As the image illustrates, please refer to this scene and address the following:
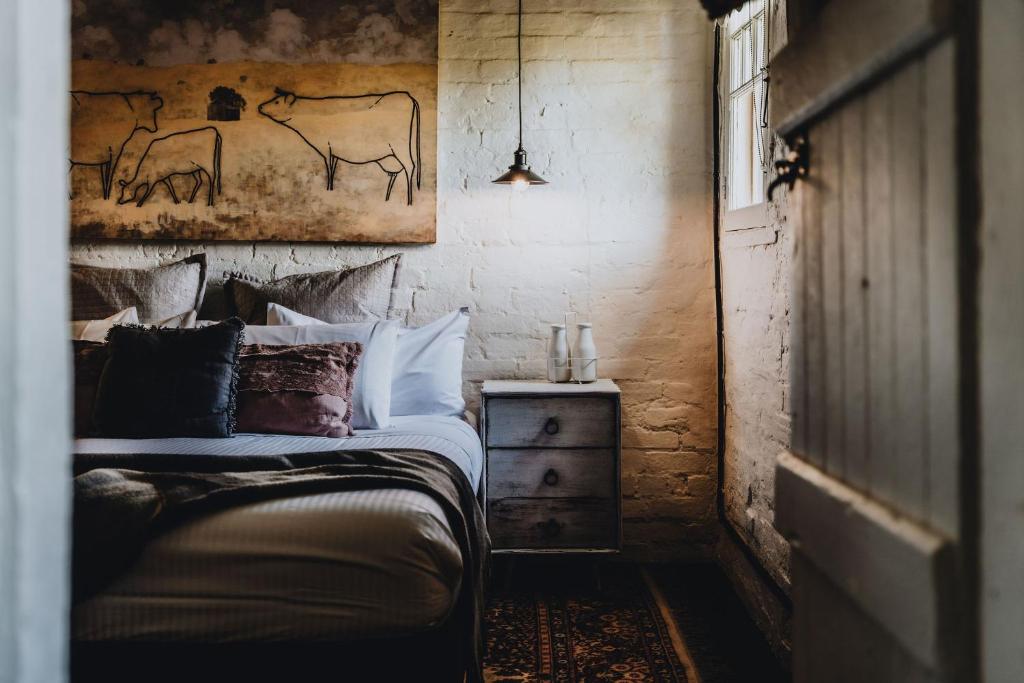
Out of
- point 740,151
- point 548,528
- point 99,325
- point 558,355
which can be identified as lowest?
point 548,528

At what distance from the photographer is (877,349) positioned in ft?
2.88

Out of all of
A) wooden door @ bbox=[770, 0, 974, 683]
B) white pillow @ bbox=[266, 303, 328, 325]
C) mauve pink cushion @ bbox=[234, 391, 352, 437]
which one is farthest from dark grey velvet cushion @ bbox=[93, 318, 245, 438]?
wooden door @ bbox=[770, 0, 974, 683]

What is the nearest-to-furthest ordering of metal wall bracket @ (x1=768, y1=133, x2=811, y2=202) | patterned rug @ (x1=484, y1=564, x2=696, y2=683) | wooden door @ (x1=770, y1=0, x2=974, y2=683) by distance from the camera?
wooden door @ (x1=770, y1=0, x2=974, y2=683)
metal wall bracket @ (x1=768, y1=133, x2=811, y2=202)
patterned rug @ (x1=484, y1=564, x2=696, y2=683)

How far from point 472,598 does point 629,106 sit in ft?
7.58

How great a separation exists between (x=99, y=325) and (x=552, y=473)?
1.78 meters

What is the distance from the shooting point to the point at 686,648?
2402 mm

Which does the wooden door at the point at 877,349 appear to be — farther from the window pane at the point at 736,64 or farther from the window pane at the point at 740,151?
the window pane at the point at 736,64

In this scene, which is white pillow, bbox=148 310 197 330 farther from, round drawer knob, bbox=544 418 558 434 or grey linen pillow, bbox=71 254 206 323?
round drawer knob, bbox=544 418 558 434

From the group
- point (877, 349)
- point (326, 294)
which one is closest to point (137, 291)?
point (326, 294)

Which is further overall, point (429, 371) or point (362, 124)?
point (362, 124)

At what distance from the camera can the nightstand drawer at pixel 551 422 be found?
9.63 ft

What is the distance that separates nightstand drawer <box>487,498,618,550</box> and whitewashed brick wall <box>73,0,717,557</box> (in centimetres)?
46

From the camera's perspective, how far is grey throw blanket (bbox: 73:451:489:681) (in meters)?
1.54

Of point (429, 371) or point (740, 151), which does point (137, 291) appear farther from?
point (740, 151)
